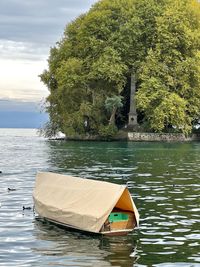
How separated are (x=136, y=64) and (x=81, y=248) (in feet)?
251

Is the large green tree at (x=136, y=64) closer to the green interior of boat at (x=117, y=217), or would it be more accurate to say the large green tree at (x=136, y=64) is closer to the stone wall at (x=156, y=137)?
the stone wall at (x=156, y=137)

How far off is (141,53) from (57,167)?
49.3 m

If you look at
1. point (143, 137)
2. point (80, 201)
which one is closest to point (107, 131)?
point (143, 137)

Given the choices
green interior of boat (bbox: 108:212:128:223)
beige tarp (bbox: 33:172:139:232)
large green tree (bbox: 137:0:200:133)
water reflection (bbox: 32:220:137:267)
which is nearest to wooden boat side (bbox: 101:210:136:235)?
green interior of boat (bbox: 108:212:128:223)

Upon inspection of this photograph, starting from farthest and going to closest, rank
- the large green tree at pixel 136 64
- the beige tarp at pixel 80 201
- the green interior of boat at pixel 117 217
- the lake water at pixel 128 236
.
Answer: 1. the large green tree at pixel 136 64
2. the green interior of boat at pixel 117 217
3. the beige tarp at pixel 80 201
4. the lake water at pixel 128 236

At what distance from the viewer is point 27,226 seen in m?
22.5

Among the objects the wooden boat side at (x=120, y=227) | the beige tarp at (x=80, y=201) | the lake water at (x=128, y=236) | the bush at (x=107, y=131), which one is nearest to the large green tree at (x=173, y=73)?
the bush at (x=107, y=131)

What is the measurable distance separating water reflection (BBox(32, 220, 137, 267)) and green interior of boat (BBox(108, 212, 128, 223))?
90 centimetres

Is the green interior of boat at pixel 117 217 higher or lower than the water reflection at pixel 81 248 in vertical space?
higher

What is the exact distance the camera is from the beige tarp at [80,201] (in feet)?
67.7

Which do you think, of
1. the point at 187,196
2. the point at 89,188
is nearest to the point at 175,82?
the point at 187,196

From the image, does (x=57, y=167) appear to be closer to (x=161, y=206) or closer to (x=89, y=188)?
(x=161, y=206)

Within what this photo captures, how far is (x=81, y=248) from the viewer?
19.0 metres

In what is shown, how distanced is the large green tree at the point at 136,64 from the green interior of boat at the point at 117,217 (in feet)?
221
